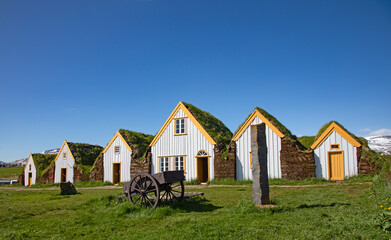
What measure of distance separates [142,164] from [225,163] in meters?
8.11

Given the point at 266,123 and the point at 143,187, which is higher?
the point at 266,123

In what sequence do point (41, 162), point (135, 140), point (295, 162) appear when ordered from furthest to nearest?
point (41, 162)
point (135, 140)
point (295, 162)

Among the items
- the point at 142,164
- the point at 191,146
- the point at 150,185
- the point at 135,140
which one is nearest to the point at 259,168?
the point at 150,185

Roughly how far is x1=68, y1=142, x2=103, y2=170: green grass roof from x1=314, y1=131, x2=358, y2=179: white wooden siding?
2421 centimetres

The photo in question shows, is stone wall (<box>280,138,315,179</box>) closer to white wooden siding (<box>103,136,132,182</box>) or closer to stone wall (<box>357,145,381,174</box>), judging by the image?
stone wall (<box>357,145,381,174</box>)

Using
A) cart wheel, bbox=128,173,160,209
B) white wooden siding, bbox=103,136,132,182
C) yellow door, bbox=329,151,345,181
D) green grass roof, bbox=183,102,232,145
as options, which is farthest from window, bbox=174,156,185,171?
cart wheel, bbox=128,173,160,209

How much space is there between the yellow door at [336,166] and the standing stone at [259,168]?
11.4 m

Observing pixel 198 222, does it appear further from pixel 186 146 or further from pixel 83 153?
pixel 83 153

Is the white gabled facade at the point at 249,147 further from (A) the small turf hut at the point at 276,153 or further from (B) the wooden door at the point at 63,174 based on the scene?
(B) the wooden door at the point at 63,174

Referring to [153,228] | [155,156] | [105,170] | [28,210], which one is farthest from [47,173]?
[153,228]

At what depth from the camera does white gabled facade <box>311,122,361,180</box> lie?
1792 centimetres

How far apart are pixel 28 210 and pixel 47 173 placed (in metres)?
26.8

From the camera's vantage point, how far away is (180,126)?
938 inches

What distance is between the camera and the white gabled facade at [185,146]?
73.0 ft
